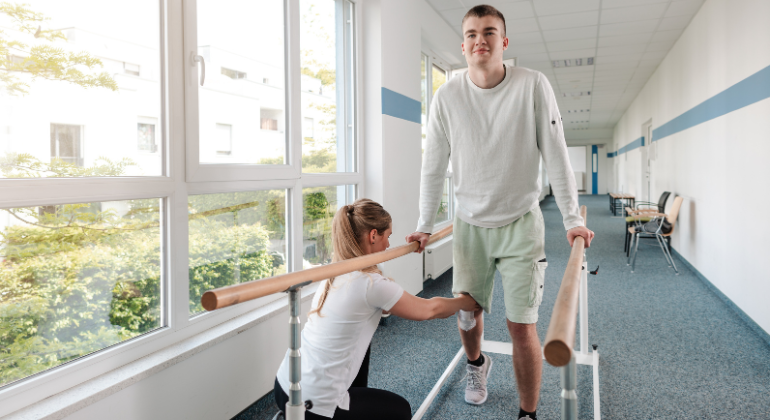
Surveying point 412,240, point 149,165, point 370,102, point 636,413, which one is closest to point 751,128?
point 636,413

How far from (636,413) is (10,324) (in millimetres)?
2540

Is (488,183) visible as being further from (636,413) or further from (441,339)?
(441,339)

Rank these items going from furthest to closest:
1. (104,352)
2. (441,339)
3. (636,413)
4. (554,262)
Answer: (554,262)
(441,339)
(636,413)
(104,352)

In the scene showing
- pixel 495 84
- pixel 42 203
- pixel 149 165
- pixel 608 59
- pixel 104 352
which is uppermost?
pixel 608 59

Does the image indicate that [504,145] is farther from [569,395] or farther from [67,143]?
[67,143]

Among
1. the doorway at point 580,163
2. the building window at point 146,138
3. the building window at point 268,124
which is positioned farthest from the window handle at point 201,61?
the doorway at point 580,163

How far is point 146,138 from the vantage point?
1.91m

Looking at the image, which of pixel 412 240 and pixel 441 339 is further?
pixel 441 339

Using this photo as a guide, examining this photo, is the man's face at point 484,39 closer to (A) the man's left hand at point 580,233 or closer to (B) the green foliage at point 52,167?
(A) the man's left hand at point 580,233

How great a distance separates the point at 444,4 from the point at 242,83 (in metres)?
3.25

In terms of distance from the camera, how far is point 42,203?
1500 mm

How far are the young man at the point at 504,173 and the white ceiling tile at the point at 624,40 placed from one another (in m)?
5.46

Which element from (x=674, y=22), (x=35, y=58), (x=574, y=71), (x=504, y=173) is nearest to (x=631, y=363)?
(x=504, y=173)

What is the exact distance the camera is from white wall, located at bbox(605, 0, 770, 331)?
3570mm
